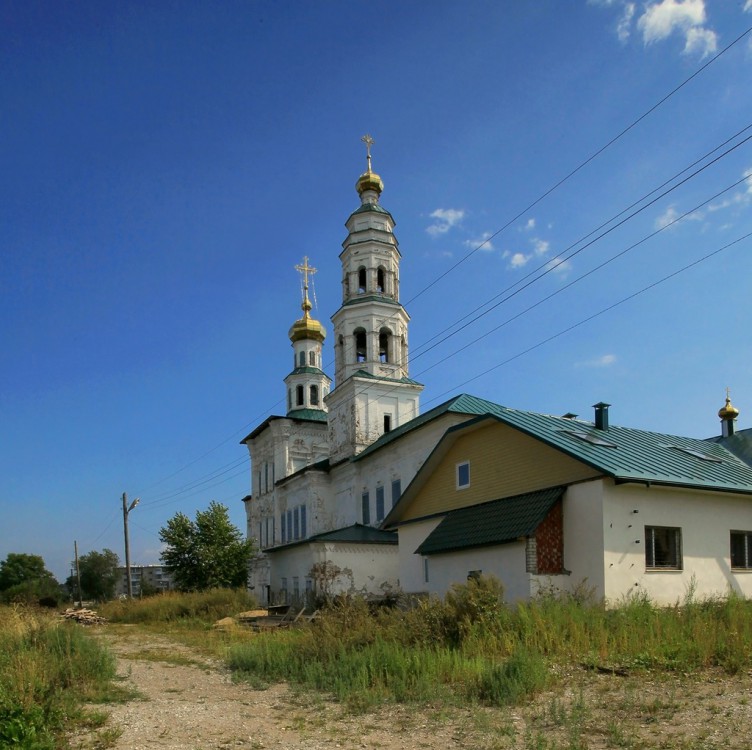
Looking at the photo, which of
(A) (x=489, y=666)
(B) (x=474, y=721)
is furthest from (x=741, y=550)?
(B) (x=474, y=721)

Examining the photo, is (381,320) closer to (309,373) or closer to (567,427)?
(309,373)

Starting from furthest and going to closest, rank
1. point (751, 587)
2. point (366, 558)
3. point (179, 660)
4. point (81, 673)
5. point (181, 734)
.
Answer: point (366, 558) < point (751, 587) < point (179, 660) < point (81, 673) < point (181, 734)

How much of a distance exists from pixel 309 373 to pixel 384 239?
1466cm

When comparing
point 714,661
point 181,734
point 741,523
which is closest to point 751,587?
point 741,523

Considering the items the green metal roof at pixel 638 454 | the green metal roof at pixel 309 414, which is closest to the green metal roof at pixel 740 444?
the green metal roof at pixel 638 454

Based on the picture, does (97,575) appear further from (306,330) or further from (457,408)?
(457,408)

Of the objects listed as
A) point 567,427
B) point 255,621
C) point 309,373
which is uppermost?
point 309,373

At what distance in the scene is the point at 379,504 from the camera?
121 feet

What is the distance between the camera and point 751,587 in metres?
18.5

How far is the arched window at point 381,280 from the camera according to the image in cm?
4379

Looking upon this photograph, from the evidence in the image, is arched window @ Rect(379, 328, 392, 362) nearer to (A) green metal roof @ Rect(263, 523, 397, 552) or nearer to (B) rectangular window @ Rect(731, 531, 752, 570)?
(A) green metal roof @ Rect(263, 523, 397, 552)

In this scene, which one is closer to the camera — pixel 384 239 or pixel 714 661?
pixel 714 661

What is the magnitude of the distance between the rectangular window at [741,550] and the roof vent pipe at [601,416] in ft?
13.9

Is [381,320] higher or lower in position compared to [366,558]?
higher
